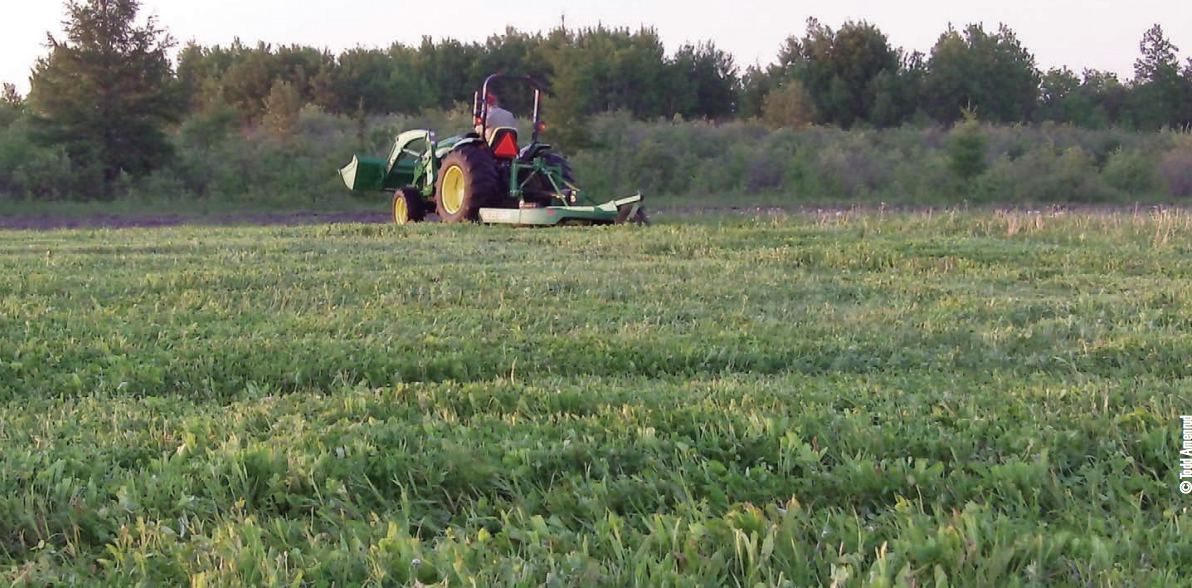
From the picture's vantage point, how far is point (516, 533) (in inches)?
106

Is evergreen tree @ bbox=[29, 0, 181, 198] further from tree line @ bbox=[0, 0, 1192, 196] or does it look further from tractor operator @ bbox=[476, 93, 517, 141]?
tractor operator @ bbox=[476, 93, 517, 141]

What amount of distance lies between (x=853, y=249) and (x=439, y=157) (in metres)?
7.66

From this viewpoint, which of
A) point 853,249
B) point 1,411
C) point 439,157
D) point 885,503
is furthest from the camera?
point 439,157

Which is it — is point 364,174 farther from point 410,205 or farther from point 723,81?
point 723,81

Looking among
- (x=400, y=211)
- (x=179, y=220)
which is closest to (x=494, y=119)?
(x=400, y=211)

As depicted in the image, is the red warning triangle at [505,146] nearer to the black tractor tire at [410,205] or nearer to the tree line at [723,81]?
the black tractor tire at [410,205]

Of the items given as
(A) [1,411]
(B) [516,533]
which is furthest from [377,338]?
(B) [516,533]

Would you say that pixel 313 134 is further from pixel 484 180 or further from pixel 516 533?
pixel 516 533

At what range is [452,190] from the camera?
47.9 ft

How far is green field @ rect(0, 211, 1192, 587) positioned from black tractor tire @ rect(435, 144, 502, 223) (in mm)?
6768

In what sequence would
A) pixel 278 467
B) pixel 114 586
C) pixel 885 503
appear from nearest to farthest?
1. pixel 114 586
2. pixel 885 503
3. pixel 278 467

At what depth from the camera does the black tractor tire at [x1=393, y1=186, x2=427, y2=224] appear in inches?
606

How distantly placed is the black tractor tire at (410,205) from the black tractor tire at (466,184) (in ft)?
2.31

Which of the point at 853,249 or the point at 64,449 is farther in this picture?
the point at 853,249
